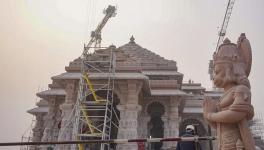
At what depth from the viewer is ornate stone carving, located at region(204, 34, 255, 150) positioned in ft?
13.0

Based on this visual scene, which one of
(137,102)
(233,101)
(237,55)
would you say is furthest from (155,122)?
(233,101)

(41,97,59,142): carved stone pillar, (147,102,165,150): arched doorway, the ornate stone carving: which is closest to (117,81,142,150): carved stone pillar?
(147,102,165,150): arched doorway

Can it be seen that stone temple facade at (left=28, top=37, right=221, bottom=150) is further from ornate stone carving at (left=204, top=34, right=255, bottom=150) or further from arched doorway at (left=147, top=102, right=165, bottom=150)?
ornate stone carving at (left=204, top=34, right=255, bottom=150)

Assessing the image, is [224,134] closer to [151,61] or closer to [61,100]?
[61,100]

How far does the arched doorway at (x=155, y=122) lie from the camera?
19453 mm

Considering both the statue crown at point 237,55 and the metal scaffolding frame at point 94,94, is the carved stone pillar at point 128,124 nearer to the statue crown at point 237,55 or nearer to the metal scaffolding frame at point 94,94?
the metal scaffolding frame at point 94,94

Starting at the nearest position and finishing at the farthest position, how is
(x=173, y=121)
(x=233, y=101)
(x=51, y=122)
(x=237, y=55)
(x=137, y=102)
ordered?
(x=233, y=101) → (x=237, y=55) → (x=137, y=102) → (x=173, y=121) → (x=51, y=122)

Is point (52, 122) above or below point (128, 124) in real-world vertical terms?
above

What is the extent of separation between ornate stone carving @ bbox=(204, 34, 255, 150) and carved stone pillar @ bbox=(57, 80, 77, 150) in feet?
38.8

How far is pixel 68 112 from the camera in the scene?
16062mm

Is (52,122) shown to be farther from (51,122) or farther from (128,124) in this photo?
(128,124)

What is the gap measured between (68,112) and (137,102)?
3922 mm

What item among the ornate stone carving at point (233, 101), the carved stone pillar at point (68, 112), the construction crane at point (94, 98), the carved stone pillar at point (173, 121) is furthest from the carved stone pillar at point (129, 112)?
the ornate stone carving at point (233, 101)

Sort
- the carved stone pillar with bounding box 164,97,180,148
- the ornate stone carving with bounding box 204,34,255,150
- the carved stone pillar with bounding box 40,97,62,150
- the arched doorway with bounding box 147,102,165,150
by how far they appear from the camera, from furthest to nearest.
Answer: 1. the arched doorway with bounding box 147,102,165,150
2. the carved stone pillar with bounding box 40,97,62,150
3. the carved stone pillar with bounding box 164,97,180,148
4. the ornate stone carving with bounding box 204,34,255,150
